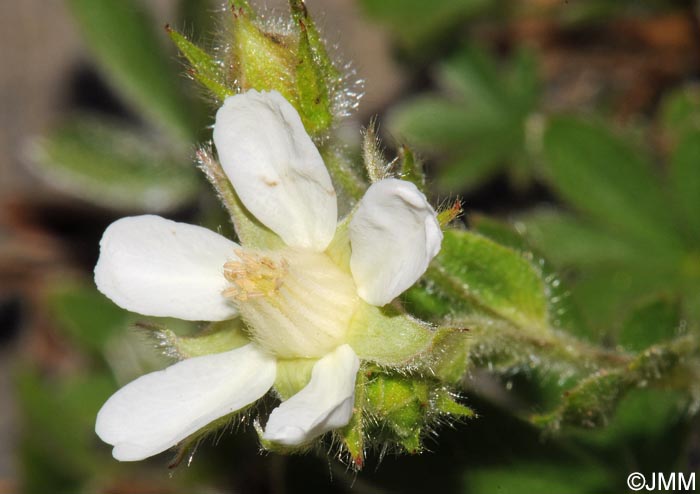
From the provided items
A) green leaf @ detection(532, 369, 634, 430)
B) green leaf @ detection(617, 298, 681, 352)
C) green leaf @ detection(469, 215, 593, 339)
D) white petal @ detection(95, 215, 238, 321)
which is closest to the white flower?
white petal @ detection(95, 215, 238, 321)

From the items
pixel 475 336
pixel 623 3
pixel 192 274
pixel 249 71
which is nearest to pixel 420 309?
pixel 475 336

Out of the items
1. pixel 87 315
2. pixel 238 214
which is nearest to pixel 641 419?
pixel 238 214

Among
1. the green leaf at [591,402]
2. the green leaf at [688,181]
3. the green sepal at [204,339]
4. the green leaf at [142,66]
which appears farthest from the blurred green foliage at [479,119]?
the green sepal at [204,339]

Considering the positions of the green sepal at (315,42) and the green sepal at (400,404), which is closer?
the green sepal at (400,404)

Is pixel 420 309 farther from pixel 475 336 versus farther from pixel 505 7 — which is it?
pixel 505 7

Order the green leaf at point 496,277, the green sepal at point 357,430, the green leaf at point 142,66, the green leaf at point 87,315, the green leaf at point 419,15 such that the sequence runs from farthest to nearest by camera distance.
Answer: the green leaf at point 87,315 → the green leaf at point 142,66 → the green leaf at point 419,15 → the green leaf at point 496,277 → the green sepal at point 357,430

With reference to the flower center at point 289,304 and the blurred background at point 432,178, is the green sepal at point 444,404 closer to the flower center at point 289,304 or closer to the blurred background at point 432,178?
the flower center at point 289,304
